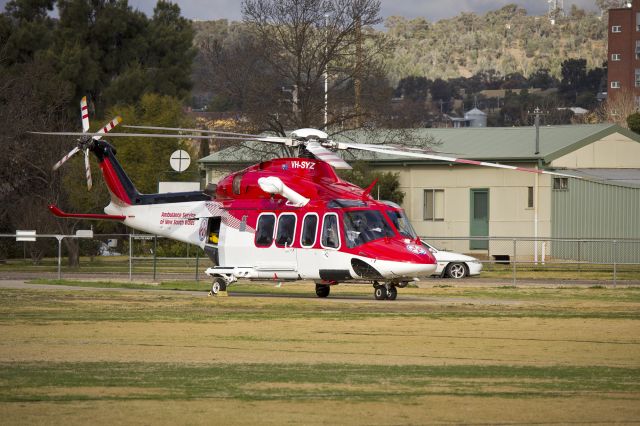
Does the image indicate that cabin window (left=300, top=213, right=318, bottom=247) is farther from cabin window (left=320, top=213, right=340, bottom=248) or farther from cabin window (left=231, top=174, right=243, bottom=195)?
cabin window (left=231, top=174, right=243, bottom=195)

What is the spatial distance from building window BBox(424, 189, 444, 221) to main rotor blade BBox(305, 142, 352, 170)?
2585 centimetres

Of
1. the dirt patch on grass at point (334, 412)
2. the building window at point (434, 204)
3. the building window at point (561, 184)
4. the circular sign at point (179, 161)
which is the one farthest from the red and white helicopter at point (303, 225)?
the building window at point (434, 204)

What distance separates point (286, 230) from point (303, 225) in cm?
62

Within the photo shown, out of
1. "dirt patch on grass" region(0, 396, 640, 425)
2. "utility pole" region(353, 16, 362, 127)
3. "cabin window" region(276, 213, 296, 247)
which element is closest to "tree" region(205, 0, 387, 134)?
"utility pole" region(353, 16, 362, 127)

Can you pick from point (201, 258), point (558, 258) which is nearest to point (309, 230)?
point (558, 258)

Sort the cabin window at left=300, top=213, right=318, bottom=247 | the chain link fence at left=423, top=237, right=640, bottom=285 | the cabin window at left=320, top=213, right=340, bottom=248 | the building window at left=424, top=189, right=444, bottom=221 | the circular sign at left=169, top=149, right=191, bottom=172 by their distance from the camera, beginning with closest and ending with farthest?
the cabin window at left=320, top=213, right=340, bottom=248, the cabin window at left=300, top=213, right=318, bottom=247, the circular sign at left=169, top=149, right=191, bottom=172, the chain link fence at left=423, top=237, right=640, bottom=285, the building window at left=424, top=189, right=444, bottom=221

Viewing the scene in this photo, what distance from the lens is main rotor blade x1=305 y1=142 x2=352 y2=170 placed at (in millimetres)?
26859

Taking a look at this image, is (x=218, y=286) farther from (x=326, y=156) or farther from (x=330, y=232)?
(x=326, y=156)

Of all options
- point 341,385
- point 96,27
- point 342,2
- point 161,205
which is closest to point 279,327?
point 341,385

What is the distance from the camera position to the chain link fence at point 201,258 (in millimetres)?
42469

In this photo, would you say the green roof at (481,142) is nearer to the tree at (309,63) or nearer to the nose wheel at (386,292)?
the tree at (309,63)

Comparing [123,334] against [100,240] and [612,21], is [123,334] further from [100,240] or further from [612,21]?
[612,21]

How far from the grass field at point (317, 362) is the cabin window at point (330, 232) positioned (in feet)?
4.75

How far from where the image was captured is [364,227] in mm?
29828
